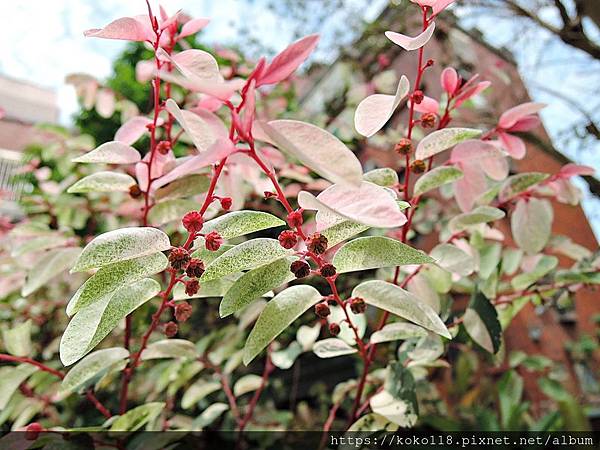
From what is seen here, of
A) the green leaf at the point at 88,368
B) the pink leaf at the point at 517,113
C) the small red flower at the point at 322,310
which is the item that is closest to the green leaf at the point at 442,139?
the pink leaf at the point at 517,113

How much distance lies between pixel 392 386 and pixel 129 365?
0.37 meters

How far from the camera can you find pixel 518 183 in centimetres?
68

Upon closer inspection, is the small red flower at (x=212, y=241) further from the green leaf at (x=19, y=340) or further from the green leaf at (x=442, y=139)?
the green leaf at (x=19, y=340)

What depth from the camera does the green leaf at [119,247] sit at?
0.35 m

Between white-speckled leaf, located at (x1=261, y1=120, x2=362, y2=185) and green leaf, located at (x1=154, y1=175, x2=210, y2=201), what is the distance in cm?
30

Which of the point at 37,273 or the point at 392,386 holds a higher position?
the point at 37,273

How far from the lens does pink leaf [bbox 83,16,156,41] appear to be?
1.30 ft

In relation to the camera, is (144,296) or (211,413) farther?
(211,413)

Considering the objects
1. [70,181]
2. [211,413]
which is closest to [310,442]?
[211,413]

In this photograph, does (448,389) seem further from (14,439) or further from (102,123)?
(102,123)

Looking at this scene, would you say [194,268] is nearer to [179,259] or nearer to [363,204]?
[179,259]

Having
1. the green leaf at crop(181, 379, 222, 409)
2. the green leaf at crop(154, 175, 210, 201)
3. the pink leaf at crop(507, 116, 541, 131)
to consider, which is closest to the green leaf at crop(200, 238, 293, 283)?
the green leaf at crop(154, 175, 210, 201)

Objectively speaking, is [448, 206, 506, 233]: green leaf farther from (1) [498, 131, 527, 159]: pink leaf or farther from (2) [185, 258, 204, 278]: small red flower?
(2) [185, 258, 204, 278]: small red flower

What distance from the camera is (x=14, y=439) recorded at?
555 millimetres
